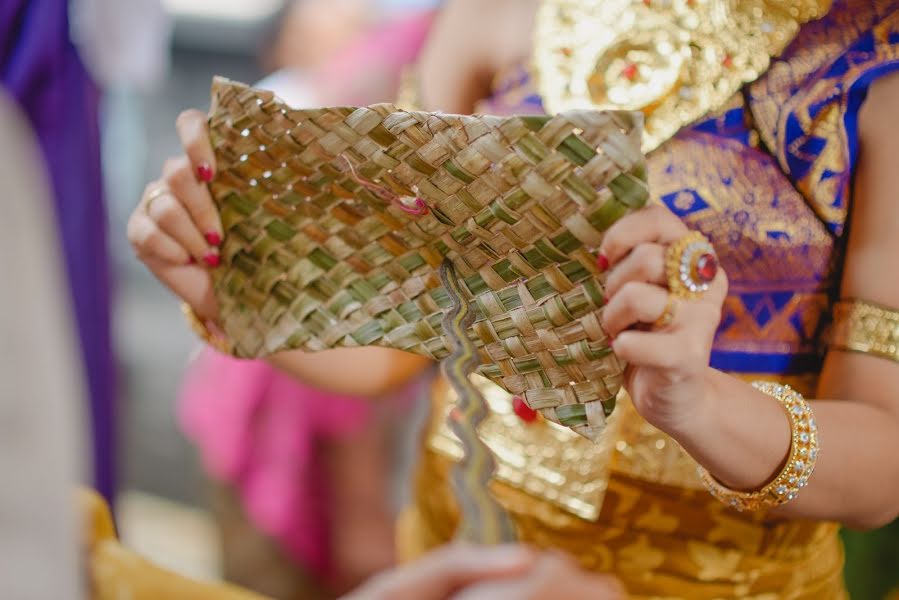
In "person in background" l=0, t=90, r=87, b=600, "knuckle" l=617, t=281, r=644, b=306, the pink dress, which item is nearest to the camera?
"person in background" l=0, t=90, r=87, b=600

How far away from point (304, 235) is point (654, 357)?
0.74 ft

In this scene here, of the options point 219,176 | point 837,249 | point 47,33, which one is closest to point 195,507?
point 47,33

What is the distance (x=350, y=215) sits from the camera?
0.52 meters

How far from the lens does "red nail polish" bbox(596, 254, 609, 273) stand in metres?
0.43

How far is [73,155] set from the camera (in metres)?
1.18

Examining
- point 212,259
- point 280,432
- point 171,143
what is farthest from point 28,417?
point 171,143

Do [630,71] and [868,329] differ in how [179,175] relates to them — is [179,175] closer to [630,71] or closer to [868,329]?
[630,71]

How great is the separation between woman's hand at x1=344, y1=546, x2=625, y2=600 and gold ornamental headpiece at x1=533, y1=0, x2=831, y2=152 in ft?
0.92

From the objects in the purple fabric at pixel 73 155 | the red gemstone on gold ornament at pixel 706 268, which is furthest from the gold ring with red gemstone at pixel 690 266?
the purple fabric at pixel 73 155

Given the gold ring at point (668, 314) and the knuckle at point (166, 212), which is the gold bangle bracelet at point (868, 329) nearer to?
the gold ring at point (668, 314)

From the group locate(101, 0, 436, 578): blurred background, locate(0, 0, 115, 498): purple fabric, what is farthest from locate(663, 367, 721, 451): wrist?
locate(0, 0, 115, 498): purple fabric

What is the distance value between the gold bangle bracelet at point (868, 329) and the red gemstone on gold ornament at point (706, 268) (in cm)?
14

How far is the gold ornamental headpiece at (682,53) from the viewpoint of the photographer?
21.0 inches

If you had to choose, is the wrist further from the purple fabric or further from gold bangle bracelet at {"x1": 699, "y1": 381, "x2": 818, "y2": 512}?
the purple fabric
